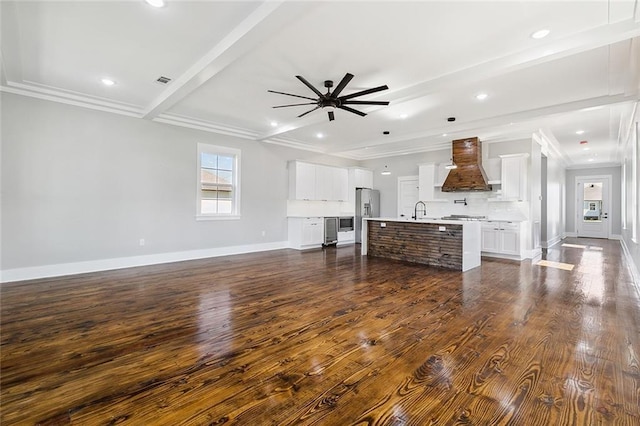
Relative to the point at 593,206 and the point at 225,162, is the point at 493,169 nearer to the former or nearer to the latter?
the point at 225,162

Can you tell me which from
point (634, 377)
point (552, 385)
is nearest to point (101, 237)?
point (552, 385)

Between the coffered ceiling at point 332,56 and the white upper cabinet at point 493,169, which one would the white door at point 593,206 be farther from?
the white upper cabinet at point 493,169

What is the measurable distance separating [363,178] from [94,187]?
7.03m

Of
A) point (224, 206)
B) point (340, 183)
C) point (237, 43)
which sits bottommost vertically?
point (224, 206)

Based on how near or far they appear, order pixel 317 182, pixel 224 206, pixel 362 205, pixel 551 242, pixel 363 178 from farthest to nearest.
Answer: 1. pixel 363 178
2. pixel 362 205
3. pixel 551 242
4. pixel 317 182
5. pixel 224 206

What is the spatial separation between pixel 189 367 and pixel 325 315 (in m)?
1.40

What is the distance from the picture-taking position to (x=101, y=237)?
520 cm

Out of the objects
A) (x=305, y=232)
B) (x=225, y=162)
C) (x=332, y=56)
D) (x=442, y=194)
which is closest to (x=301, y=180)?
(x=305, y=232)

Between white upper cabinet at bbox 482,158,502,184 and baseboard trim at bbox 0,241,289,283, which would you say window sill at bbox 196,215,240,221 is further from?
white upper cabinet at bbox 482,158,502,184

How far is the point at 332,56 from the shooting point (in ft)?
11.6

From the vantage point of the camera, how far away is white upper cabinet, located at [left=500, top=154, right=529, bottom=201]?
677 centimetres

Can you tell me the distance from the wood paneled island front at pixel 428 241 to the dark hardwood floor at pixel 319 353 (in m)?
1.11

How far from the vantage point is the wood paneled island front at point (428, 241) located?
5441 millimetres

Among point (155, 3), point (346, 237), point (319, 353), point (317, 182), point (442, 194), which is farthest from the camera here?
point (346, 237)
